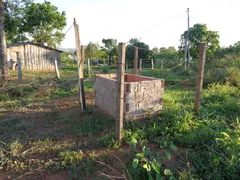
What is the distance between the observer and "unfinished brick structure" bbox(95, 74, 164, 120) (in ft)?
12.1

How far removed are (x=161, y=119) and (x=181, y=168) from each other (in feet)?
4.56

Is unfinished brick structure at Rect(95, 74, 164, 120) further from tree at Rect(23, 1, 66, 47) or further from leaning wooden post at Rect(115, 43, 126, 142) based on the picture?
tree at Rect(23, 1, 66, 47)

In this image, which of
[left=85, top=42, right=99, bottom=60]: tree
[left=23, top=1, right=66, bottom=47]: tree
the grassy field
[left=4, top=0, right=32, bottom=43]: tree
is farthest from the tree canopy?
the grassy field

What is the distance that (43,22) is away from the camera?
26.2 metres

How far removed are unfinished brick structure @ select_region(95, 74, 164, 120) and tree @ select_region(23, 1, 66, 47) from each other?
2471cm

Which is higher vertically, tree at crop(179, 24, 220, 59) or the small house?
tree at crop(179, 24, 220, 59)

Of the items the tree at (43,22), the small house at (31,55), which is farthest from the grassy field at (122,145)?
the tree at (43,22)

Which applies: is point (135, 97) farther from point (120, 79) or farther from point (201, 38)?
point (201, 38)

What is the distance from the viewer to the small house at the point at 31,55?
1537 centimetres

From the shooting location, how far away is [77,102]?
5562 millimetres

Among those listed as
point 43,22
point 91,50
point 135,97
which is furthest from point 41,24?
point 135,97

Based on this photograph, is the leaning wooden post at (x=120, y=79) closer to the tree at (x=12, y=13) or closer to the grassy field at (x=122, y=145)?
the grassy field at (x=122, y=145)

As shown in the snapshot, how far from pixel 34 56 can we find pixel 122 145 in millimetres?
15779

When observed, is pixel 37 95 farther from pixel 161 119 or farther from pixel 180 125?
pixel 180 125
